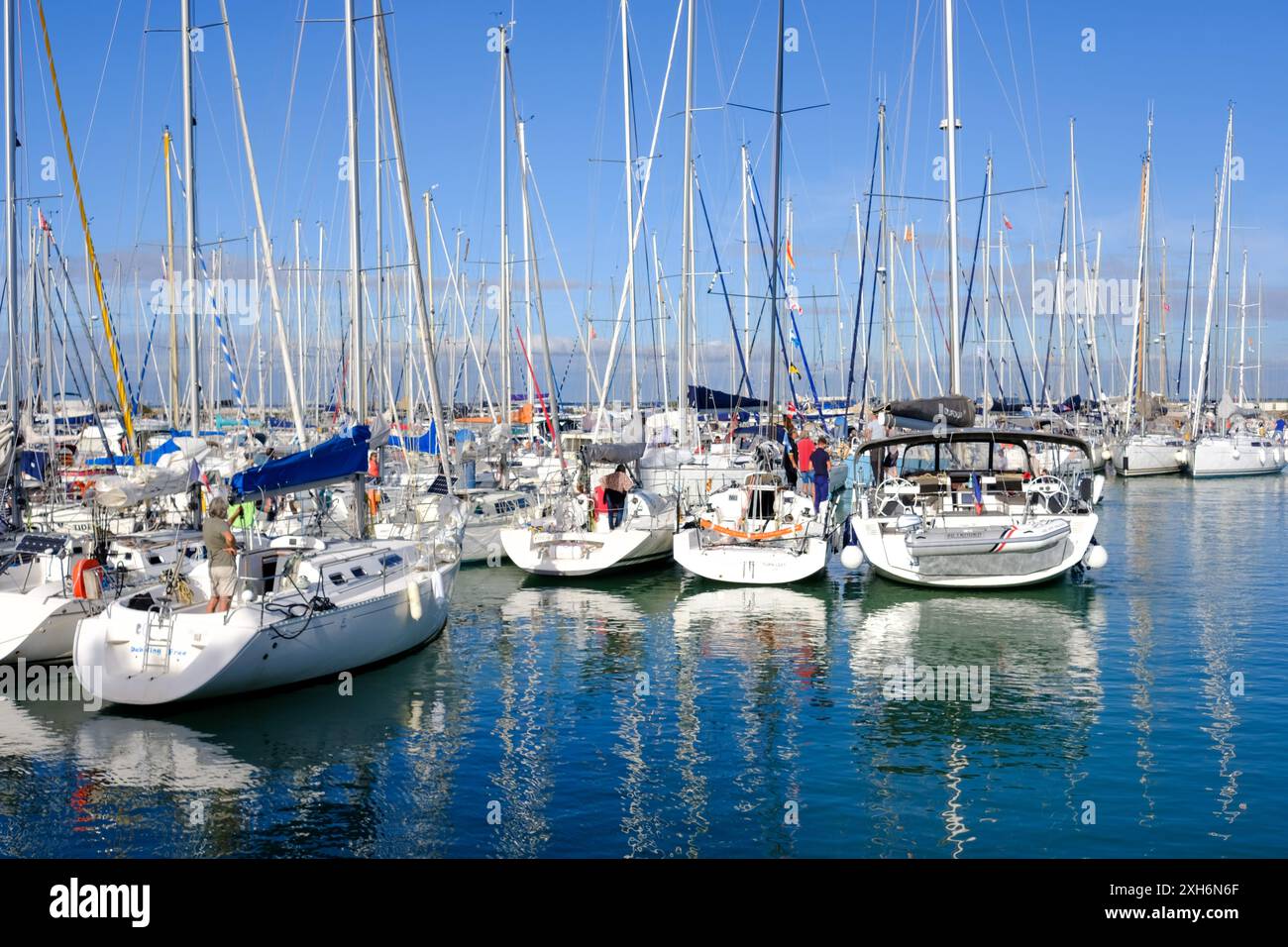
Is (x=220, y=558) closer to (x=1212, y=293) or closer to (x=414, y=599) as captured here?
(x=414, y=599)

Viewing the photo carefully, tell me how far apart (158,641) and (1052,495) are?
638 inches

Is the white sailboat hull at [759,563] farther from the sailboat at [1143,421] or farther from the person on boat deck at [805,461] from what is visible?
the sailboat at [1143,421]

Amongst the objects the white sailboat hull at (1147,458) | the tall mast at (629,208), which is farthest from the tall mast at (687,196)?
the white sailboat hull at (1147,458)

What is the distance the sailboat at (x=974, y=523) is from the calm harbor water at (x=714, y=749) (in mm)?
1040

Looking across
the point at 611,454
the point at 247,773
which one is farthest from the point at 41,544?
the point at 611,454

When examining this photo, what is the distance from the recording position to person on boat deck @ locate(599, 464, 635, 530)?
25.1m

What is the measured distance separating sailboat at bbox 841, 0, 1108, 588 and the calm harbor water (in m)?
1.04

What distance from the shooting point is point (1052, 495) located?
22.8 meters

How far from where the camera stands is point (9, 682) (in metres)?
15.4

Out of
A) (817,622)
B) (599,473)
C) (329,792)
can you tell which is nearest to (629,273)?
(599,473)

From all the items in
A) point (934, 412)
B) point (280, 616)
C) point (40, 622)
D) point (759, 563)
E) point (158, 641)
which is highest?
point (934, 412)

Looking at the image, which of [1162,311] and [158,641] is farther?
[1162,311]

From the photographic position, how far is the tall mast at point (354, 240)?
69.1 ft
